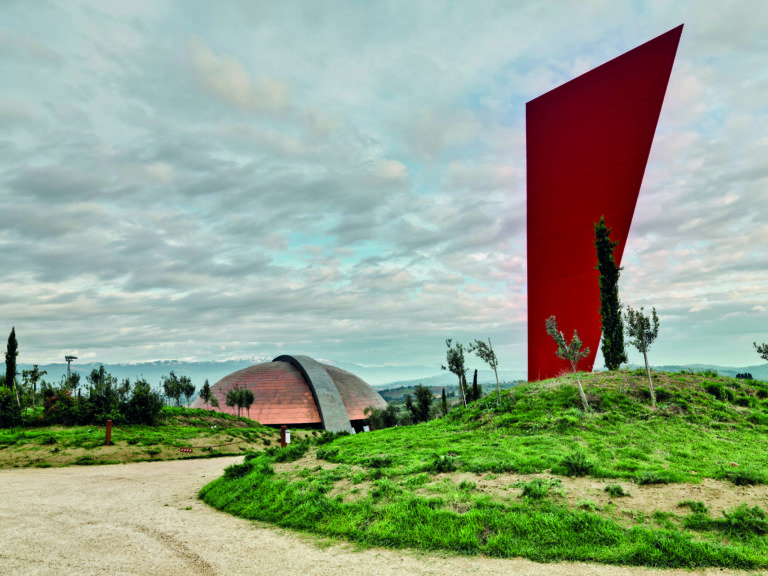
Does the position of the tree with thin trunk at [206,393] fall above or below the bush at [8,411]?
below

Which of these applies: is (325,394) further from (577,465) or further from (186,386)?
(577,465)

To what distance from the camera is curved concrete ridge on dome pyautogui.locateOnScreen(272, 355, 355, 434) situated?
6255 cm

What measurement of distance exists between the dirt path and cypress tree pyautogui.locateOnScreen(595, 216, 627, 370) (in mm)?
24135

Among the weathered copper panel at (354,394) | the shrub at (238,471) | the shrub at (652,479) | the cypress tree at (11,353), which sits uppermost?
the cypress tree at (11,353)

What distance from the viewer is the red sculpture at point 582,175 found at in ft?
98.0

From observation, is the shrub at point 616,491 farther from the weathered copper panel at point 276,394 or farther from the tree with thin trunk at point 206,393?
the tree with thin trunk at point 206,393

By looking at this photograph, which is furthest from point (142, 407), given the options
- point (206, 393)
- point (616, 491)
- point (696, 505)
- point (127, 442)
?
point (206, 393)

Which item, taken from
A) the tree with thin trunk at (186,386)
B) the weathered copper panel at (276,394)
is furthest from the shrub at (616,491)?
the tree with thin trunk at (186,386)

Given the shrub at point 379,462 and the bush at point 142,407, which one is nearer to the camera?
the shrub at point 379,462

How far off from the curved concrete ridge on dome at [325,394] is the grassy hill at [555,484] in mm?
43084

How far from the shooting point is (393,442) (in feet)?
61.5

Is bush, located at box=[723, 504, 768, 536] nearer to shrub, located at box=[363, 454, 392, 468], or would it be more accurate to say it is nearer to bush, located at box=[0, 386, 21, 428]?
shrub, located at box=[363, 454, 392, 468]

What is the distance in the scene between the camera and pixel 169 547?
9156mm

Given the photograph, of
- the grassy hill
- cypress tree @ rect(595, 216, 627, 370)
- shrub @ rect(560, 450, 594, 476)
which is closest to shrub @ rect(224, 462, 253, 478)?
the grassy hill
